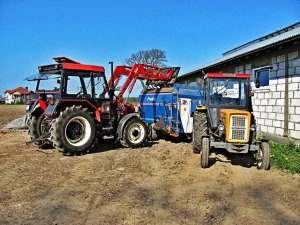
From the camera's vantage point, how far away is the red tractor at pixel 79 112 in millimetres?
7965

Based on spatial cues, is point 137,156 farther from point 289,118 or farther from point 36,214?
point 289,118

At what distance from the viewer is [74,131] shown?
8.13 metres

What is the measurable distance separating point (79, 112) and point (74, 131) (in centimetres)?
54

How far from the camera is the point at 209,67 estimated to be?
14273 mm

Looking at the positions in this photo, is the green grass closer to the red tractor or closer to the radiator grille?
the radiator grille

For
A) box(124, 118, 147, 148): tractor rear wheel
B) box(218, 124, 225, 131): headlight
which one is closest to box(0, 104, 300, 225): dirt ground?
box(218, 124, 225, 131): headlight

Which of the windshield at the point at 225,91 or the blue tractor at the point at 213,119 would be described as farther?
the windshield at the point at 225,91

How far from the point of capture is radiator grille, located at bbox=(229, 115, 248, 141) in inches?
263

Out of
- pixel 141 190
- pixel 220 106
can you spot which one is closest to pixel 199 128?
pixel 220 106

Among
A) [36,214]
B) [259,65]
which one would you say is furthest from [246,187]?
[259,65]

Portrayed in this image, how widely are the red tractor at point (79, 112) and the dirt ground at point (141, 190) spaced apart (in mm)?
591

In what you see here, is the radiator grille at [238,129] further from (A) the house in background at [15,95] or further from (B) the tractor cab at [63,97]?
(A) the house in background at [15,95]

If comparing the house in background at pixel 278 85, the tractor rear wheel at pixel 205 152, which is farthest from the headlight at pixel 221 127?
the house in background at pixel 278 85

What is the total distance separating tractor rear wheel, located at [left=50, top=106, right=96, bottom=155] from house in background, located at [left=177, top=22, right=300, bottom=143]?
3297 millimetres
